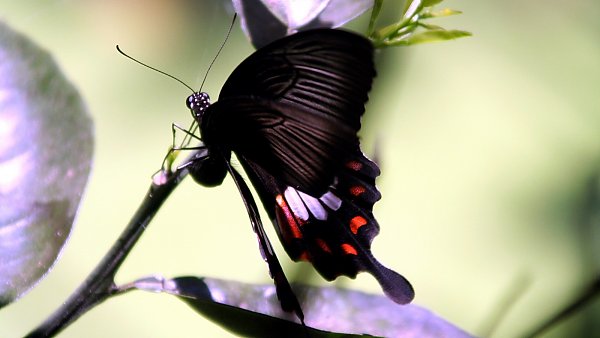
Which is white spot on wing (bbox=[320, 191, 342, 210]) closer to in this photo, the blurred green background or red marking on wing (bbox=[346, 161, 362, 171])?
red marking on wing (bbox=[346, 161, 362, 171])

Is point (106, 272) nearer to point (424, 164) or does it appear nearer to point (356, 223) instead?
point (356, 223)

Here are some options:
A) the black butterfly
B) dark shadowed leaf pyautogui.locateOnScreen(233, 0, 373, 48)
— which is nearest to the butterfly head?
the black butterfly

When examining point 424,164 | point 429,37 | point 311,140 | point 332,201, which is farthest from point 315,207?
point 424,164

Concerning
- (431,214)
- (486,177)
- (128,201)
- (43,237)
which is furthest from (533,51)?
(43,237)

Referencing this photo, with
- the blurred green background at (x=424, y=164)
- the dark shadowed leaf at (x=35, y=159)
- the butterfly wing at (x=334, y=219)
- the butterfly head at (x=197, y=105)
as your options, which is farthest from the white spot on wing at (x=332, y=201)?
the blurred green background at (x=424, y=164)

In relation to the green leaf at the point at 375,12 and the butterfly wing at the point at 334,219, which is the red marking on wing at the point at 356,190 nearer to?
the butterfly wing at the point at 334,219

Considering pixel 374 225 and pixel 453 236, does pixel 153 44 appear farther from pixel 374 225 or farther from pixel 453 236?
pixel 374 225
